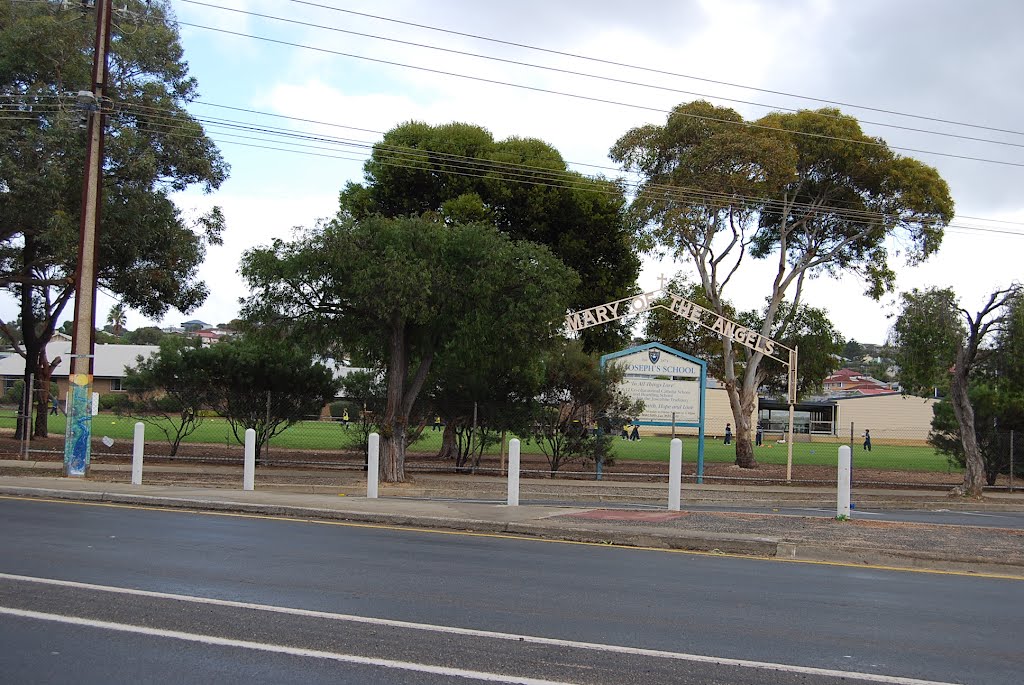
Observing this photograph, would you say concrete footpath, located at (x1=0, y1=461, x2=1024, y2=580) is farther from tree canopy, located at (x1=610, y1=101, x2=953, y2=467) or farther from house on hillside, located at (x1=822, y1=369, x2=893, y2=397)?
house on hillside, located at (x1=822, y1=369, x2=893, y2=397)

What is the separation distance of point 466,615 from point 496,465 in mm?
20584

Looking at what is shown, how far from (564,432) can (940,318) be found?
9.38 metres

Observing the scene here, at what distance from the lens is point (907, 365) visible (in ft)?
76.6

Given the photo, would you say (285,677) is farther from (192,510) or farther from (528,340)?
(528,340)

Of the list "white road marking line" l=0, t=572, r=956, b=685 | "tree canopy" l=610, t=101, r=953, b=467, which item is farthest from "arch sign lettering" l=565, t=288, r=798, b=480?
"white road marking line" l=0, t=572, r=956, b=685

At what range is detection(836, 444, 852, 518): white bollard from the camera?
1427 centimetres

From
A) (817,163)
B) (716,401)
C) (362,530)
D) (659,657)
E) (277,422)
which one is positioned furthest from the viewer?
(716,401)

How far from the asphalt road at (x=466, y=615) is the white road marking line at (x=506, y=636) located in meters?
0.02

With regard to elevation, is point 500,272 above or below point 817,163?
below

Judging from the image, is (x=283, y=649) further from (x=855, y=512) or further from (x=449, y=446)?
(x=449, y=446)

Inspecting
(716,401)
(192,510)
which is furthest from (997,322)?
(716,401)

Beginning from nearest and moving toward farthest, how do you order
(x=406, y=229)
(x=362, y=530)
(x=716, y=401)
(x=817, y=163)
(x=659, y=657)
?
(x=659, y=657) → (x=362, y=530) → (x=406, y=229) → (x=817, y=163) → (x=716, y=401)

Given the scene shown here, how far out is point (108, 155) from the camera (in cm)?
2434

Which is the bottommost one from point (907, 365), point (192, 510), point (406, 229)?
point (192, 510)
